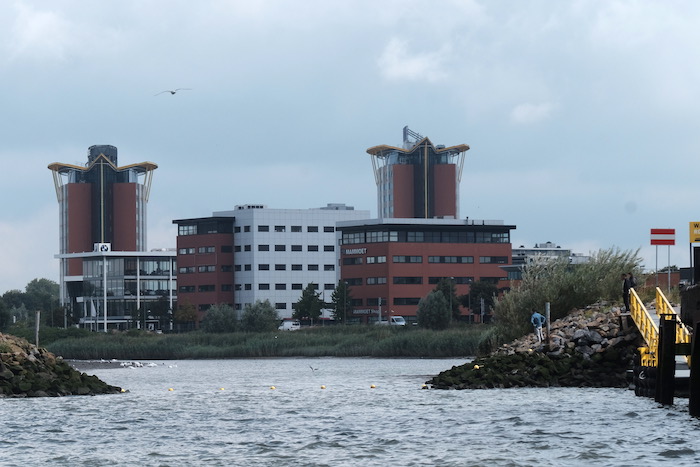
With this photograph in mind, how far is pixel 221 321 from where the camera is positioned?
16912 cm

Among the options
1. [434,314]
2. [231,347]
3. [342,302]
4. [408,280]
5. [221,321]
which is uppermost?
[408,280]

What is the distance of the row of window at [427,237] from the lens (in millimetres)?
194250

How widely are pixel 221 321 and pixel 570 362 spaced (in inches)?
4873

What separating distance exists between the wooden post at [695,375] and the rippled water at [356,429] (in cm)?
46

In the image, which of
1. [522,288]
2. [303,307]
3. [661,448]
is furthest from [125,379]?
[303,307]

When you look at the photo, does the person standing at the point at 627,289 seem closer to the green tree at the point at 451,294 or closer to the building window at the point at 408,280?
the green tree at the point at 451,294

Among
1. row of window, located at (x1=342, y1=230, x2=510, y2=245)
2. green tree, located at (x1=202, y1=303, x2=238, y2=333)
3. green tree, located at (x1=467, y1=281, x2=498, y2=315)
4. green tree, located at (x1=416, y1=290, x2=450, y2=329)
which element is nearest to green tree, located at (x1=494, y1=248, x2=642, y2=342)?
green tree, located at (x1=416, y1=290, x2=450, y2=329)

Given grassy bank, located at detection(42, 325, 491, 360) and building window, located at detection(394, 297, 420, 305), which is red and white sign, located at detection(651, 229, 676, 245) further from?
building window, located at detection(394, 297, 420, 305)

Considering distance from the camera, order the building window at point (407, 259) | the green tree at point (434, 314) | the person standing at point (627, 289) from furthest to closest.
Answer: the building window at point (407, 259) → the green tree at point (434, 314) → the person standing at point (627, 289)

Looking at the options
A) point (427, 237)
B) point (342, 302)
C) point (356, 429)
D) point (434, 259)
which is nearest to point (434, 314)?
point (342, 302)

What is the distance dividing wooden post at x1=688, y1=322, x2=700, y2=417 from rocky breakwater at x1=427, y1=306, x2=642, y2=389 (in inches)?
460

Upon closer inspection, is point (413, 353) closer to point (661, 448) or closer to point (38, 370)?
point (38, 370)

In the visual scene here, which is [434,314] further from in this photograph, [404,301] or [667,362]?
[667,362]

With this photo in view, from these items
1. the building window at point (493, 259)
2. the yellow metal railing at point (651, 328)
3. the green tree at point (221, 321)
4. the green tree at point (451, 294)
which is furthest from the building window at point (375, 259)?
the yellow metal railing at point (651, 328)
